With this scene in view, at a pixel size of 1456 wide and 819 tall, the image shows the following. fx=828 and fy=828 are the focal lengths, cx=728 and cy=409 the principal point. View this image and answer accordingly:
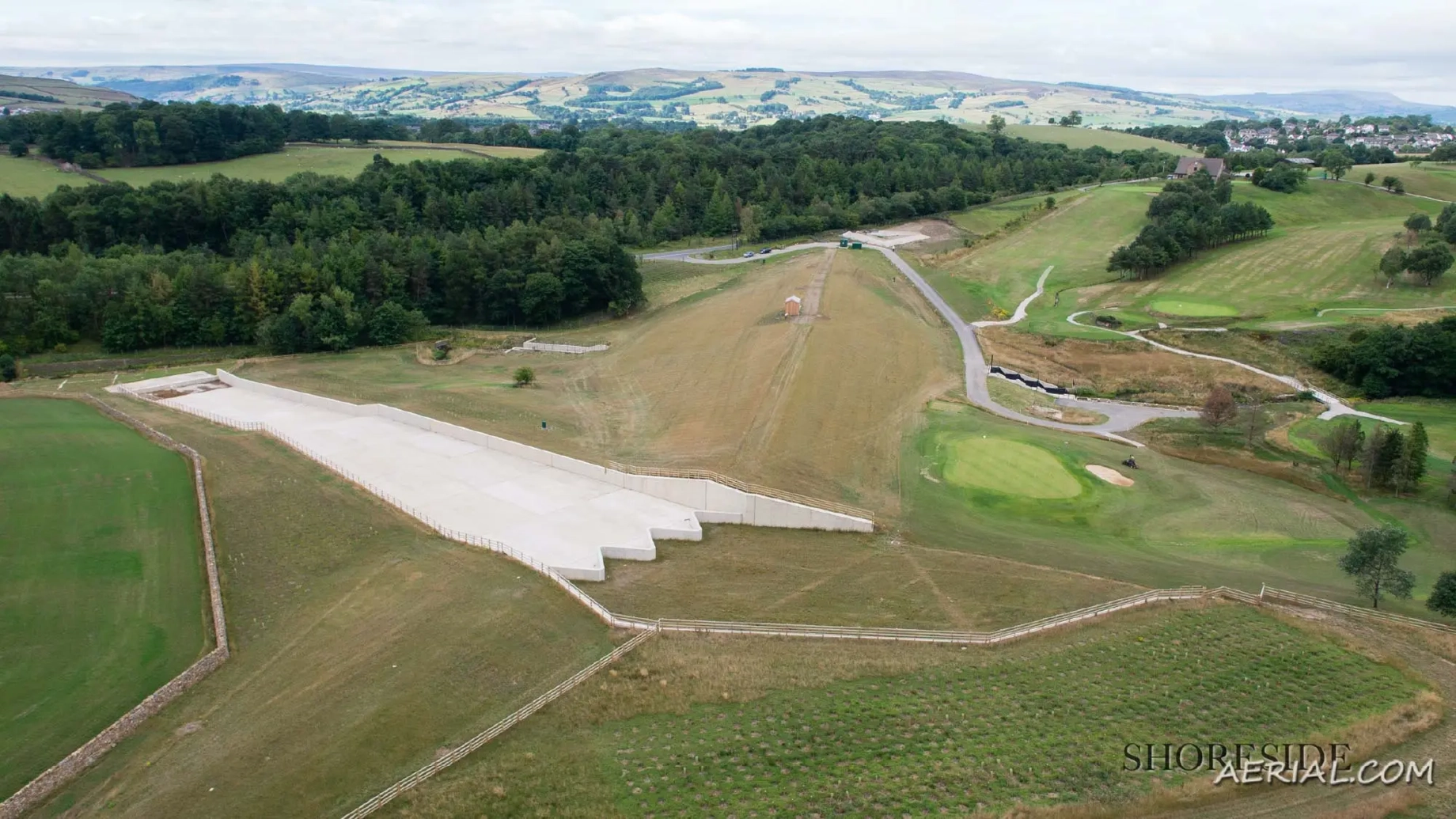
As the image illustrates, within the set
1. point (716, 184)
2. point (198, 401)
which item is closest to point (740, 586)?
point (198, 401)

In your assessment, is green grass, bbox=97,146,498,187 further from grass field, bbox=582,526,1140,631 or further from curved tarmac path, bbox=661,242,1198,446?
grass field, bbox=582,526,1140,631

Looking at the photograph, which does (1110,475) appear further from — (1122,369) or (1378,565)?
(1122,369)

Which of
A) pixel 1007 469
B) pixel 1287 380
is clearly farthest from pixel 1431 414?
pixel 1007 469

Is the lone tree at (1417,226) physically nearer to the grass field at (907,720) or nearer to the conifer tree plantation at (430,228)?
the conifer tree plantation at (430,228)

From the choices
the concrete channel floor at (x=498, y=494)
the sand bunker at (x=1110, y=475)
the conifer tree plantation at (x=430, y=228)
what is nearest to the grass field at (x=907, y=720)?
the concrete channel floor at (x=498, y=494)

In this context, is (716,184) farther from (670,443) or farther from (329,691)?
(329,691)
